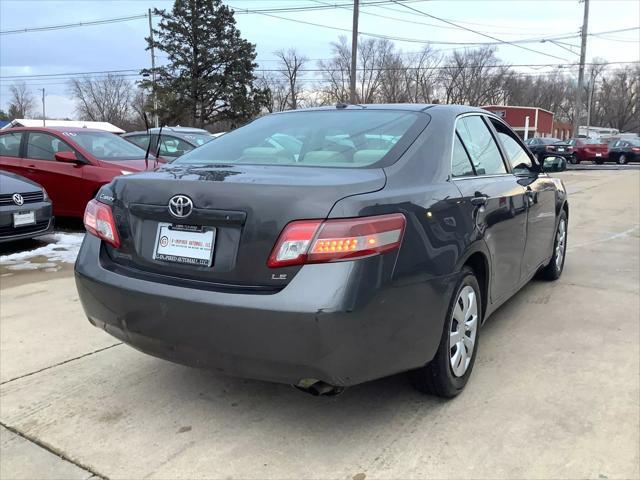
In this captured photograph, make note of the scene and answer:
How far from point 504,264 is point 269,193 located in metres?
1.80

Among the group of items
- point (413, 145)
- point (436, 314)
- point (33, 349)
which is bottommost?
point (33, 349)

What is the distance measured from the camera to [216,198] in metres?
2.36

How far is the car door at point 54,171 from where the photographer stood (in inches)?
301

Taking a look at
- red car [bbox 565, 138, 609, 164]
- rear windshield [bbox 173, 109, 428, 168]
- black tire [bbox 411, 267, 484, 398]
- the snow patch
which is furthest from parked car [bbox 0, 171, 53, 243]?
red car [bbox 565, 138, 609, 164]

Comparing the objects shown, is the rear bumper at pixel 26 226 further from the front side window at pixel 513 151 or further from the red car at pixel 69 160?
the front side window at pixel 513 151

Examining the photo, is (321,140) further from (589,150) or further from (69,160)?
(589,150)

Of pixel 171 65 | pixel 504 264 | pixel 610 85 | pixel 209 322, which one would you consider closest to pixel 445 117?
pixel 504 264

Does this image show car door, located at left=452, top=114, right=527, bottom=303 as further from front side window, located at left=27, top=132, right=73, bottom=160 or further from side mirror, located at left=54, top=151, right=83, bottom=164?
front side window, located at left=27, top=132, right=73, bottom=160

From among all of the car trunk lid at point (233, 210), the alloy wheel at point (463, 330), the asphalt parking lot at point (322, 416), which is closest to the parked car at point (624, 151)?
the asphalt parking lot at point (322, 416)

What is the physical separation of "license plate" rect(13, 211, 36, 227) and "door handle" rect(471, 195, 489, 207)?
5.22 meters

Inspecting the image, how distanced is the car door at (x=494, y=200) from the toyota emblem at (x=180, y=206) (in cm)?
135

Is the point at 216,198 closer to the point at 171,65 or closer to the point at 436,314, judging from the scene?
the point at 436,314

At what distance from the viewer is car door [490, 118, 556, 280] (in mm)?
3953

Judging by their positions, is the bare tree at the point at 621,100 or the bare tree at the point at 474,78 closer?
the bare tree at the point at 474,78
